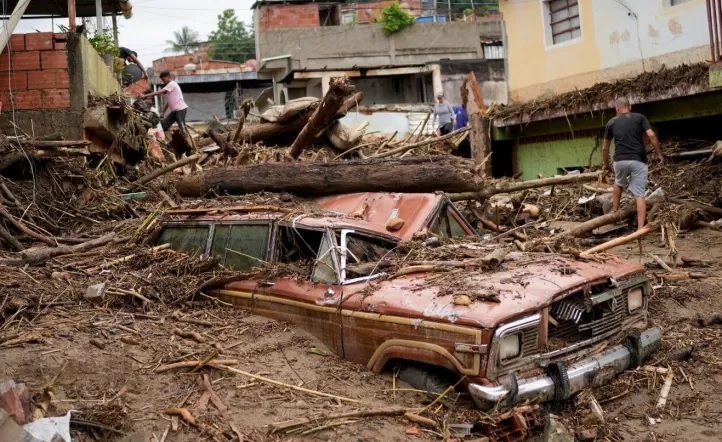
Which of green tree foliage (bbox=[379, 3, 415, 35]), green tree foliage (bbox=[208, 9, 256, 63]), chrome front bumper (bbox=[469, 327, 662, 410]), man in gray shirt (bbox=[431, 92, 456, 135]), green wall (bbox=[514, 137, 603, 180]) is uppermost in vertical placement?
green tree foliage (bbox=[208, 9, 256, 63])

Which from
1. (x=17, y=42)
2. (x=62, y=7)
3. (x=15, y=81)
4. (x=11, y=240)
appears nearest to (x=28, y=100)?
(x=15, y=81)

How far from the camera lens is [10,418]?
4.05m

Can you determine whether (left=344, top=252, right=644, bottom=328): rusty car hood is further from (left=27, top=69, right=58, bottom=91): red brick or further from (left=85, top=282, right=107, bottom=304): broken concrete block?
(left=27, top=69, right=58, bottom=91): red brick

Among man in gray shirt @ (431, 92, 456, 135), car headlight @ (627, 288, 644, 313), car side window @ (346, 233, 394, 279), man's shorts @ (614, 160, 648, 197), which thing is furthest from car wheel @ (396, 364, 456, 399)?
man in gray shirt @ (431, 92, 456, 135)

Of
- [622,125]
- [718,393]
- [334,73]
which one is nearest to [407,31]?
[334,73]

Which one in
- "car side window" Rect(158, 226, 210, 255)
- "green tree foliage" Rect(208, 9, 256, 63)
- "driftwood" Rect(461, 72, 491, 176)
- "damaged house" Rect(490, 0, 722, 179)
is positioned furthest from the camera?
"green tree foliage" Rect(208, 9, 256, 63)

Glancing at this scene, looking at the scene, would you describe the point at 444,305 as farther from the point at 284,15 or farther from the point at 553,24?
the point at 284,15

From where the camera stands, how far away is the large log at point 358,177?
8734 millimetres

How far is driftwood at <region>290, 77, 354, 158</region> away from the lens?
1021cm

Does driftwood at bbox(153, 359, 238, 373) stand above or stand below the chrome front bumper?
above

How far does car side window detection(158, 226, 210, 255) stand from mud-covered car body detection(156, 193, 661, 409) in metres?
0.08

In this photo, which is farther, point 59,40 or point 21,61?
point 59,40

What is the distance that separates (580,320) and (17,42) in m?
9.44

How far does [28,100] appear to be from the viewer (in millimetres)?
11414
